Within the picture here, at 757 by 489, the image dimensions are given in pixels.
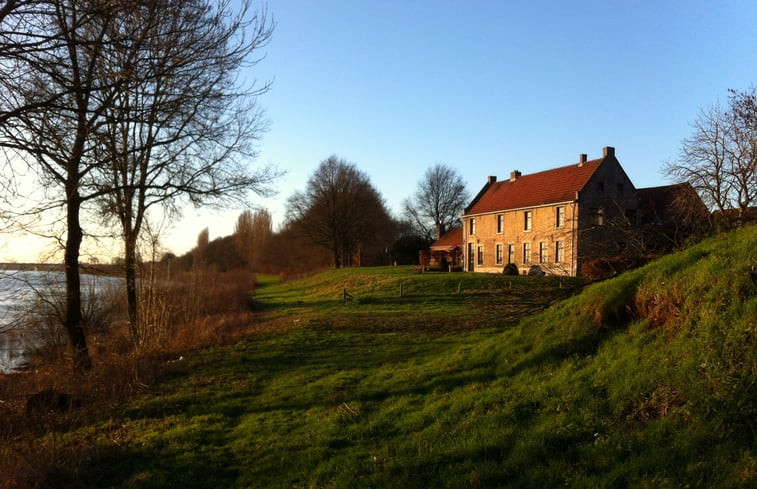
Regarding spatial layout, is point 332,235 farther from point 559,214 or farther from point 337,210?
point 559,214

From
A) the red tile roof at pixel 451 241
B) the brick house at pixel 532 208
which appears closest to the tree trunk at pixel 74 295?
the brick house at pixel 532 208

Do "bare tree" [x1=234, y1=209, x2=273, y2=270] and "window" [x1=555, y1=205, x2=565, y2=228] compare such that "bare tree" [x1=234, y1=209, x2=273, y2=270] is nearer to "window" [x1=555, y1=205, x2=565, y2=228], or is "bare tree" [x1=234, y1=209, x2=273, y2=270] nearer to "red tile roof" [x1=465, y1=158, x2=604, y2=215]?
"red tile roof" [x1=465, y1=158, x2=604, y2=215]

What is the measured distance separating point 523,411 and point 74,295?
11162mm

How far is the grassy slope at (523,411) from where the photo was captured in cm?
396

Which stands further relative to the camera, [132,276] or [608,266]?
[132,276]

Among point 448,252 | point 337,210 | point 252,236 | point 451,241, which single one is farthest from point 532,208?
point 252,236

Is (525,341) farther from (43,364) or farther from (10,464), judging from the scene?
(43,364)

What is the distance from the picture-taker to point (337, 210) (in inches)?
2366

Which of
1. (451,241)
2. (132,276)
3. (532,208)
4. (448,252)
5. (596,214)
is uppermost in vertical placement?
(532,208)

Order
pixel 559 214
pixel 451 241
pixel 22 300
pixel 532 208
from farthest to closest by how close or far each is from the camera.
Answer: pixel 451 241
pixel 532 208
pixel 559 214
pixel 22 300

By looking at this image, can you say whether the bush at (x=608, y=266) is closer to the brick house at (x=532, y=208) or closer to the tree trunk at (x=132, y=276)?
the tree trunk at (x=132, y=276)

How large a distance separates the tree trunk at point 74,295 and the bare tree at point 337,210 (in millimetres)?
48035

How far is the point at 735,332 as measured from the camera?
4543 mm

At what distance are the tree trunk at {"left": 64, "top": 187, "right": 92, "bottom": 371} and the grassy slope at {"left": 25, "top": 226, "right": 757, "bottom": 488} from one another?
9.34 feet
